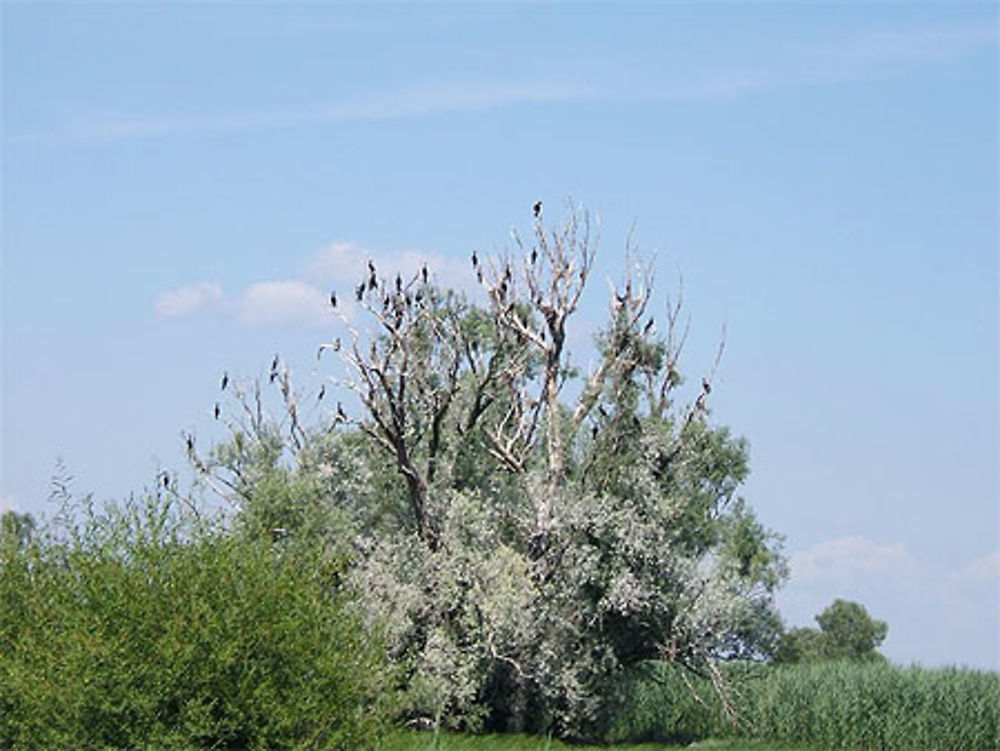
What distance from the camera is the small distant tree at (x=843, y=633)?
6125cm

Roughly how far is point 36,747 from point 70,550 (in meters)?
3.48

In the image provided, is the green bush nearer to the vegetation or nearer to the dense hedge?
the vegetation

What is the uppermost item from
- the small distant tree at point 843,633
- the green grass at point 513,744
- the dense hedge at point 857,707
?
the small distant tree at point 843,633

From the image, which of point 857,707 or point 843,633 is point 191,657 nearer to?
point 857,707

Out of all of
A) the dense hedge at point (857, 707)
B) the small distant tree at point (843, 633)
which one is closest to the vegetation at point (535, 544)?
the dense hedge at point (857, 707)

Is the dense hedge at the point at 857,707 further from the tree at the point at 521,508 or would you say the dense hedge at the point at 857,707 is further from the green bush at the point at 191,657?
the green bush at the point at 191,657

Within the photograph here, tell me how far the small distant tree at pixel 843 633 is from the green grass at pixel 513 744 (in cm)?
2192

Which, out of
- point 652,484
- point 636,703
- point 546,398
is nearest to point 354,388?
point 546,398

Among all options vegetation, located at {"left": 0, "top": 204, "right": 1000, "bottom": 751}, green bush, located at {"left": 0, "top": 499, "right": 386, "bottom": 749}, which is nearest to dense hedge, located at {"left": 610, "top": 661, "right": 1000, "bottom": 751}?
vegetation, located at {"left": 0, "top": 204, "right": 1000, "bottom": 751}

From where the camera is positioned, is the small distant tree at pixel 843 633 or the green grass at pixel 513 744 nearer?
the green grass at pixel 513 744

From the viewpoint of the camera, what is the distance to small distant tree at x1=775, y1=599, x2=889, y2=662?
201 feet

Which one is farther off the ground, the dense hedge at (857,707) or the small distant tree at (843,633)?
the small distant tree at (843,633)

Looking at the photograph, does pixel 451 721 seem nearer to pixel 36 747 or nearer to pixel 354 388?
pixel 354 388

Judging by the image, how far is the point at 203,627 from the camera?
20.1 m
